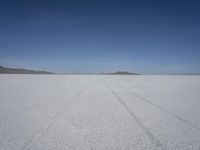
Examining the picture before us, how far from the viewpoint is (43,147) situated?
2562 mm

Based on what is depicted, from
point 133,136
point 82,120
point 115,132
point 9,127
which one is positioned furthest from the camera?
point 82,120

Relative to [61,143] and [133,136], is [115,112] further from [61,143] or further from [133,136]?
[61,143]

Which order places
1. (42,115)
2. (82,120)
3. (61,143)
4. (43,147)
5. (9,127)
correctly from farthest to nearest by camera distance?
(42,115)
(82,120)
(9,127)
(61,143)
(43,147)

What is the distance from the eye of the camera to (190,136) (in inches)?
118

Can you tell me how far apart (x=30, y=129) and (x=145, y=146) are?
1938mm

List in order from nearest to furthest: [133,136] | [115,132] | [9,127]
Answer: [133,136] < [115,132] < [9,127]

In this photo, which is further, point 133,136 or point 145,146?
point 133,136

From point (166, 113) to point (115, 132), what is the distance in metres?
1.93

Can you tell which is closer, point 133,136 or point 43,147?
point 43,147

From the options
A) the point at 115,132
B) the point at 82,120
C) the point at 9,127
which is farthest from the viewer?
the point at 82,120

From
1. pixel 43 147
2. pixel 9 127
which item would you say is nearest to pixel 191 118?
pixel 43 147

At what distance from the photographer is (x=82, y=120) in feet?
13.0

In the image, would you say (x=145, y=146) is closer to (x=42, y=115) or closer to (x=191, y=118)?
(x=191, y=118)

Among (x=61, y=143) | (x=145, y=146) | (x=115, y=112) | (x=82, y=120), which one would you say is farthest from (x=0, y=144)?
(x=115, y=112)
